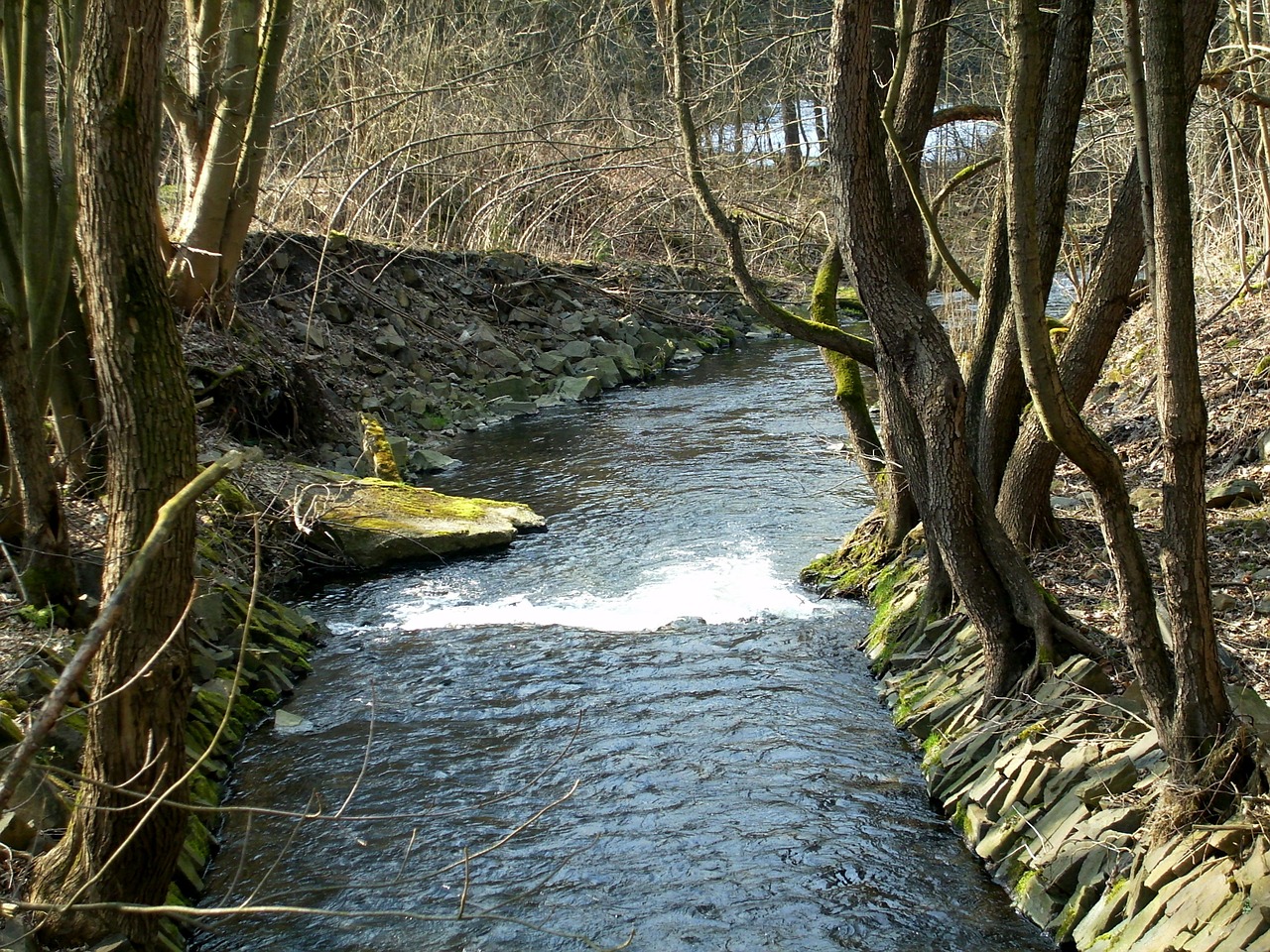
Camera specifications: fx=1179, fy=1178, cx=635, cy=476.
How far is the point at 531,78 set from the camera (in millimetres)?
21312

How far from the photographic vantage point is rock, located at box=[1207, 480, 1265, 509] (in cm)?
725

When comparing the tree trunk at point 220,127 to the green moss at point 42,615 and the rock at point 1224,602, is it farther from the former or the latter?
the rock at point 1224,602

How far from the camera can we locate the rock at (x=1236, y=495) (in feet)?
23.8

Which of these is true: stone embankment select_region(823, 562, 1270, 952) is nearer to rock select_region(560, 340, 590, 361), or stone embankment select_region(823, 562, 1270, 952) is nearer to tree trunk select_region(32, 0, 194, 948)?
tree trunk select_region(32, 0, 194, 948)

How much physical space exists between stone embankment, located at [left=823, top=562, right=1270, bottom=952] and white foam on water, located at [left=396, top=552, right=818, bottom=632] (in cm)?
215

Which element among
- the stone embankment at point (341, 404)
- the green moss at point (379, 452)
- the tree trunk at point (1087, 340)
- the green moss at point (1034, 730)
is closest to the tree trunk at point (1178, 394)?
the green moss at point (1034, 730)

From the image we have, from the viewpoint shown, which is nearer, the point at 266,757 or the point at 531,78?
the point at 266,757

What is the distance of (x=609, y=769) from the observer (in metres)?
6.24

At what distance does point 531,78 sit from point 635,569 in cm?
1413

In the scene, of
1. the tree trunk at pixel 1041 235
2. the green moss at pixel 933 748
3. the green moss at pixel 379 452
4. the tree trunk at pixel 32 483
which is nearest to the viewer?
the tree trunk at pixel 32 483

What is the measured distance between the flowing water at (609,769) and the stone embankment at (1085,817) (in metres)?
0.19

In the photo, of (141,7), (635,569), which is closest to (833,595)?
(635,569)

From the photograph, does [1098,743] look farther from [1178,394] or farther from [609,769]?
[609,769]

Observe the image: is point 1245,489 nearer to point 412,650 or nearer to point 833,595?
point 833,595
